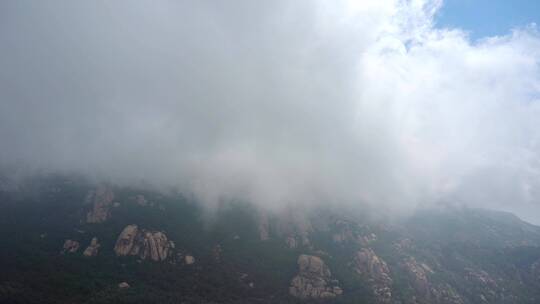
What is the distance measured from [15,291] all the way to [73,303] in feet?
103

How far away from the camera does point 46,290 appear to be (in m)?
196

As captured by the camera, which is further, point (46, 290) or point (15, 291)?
point (46, 290)

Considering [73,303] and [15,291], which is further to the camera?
[73,303]

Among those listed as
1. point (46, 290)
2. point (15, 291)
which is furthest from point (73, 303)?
point (15, 291)

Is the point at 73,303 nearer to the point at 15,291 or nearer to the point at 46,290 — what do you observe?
the point at 46,290

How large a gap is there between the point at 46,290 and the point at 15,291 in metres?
16.6

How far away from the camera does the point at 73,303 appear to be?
196 metres

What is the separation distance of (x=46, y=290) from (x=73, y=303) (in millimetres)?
18349

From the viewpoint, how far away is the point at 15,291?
18262 centimetres
